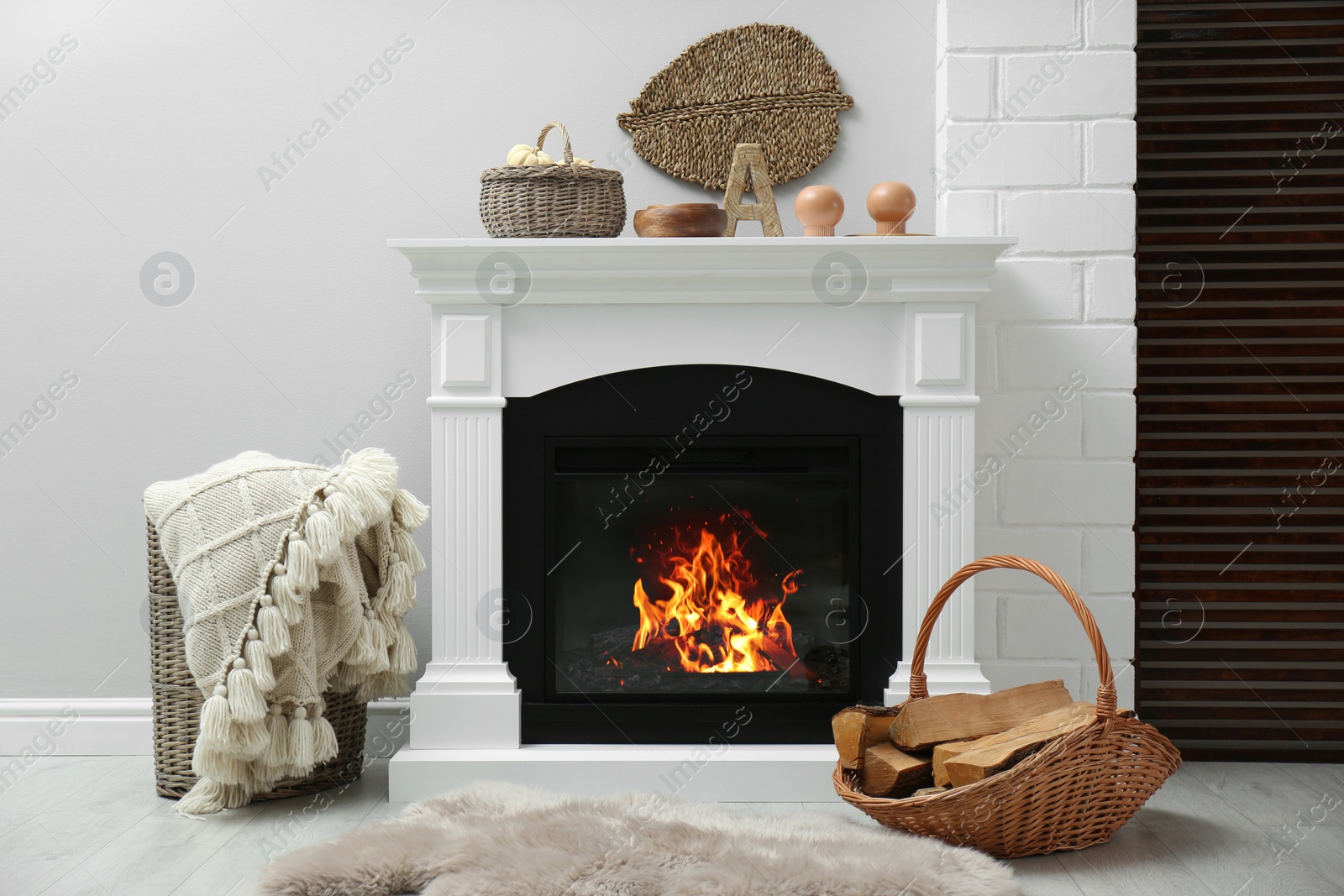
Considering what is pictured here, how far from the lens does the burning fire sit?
6.90 ft

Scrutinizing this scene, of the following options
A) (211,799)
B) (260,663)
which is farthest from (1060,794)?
(211,799)

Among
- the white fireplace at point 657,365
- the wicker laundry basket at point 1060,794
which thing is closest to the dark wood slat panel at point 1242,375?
the white fireplace at point 657,365

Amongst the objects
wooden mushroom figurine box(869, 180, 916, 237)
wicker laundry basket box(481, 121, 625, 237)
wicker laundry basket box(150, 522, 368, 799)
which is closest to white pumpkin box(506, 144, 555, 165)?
wicker laundry basket box(481, 121, 625, 237)

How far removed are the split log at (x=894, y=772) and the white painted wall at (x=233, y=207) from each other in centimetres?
117

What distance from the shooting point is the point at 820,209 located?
6.77ft

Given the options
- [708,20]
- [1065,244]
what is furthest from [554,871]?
[708,20]

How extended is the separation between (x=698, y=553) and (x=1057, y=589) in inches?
29.2

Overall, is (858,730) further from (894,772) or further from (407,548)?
(407,548)

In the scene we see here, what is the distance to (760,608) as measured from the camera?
2.10 meters

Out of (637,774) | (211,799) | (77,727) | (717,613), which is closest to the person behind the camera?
(211,799)

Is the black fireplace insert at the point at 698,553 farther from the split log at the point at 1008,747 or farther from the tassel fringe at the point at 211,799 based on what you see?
the tassel fringe at the point at 211,799

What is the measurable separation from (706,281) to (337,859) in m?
1.29

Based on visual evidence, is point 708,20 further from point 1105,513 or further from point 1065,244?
point 1105,513

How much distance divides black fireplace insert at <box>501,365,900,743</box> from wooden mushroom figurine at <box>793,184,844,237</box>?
328 mm
